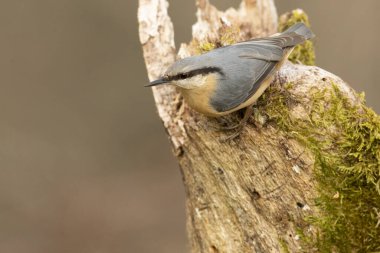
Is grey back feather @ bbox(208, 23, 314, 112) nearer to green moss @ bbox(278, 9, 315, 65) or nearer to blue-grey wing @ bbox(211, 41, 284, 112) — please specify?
blue-grey wing @ bbox(211, 41, 284, 112)

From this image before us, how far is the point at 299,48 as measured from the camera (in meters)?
4.62

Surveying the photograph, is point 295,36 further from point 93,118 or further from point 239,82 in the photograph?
point 93,118

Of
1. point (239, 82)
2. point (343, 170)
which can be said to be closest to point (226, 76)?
point (239, 82)

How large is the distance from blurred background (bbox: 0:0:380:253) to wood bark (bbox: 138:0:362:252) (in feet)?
9.07

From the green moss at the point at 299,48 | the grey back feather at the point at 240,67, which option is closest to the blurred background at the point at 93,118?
the green moss at the point at 299,48

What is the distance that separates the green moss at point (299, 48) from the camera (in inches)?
181

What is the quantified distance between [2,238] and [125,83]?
2.46 m

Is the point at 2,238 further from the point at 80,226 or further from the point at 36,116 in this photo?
the point at 36,116

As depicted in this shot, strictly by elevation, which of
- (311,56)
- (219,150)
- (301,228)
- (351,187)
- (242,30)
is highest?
(242,30)

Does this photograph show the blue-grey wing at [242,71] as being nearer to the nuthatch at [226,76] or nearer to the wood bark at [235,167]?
the nuthatch at [226,76]

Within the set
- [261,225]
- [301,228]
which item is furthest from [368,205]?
[261,225]

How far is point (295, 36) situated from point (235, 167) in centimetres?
121

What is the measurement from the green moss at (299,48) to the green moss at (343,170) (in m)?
1.33

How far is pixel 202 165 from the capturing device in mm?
3748
